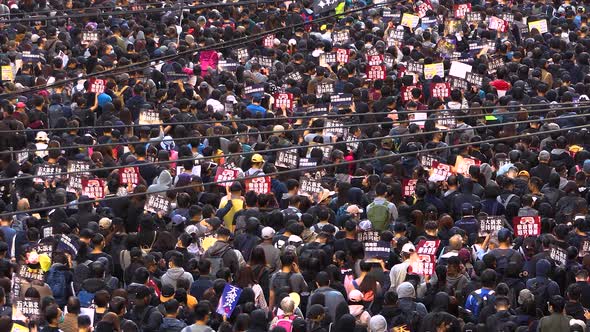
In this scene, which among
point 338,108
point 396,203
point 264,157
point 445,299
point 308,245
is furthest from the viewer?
point 338,108

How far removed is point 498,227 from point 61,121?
7.13m

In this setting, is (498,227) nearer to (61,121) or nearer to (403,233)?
(403,233)

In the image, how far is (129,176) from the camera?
65.4ft

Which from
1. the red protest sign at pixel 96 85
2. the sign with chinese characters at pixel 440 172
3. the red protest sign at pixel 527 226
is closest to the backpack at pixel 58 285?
the red protest sign at pixel 527 226

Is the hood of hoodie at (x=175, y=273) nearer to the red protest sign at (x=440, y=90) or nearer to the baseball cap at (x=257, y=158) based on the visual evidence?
the baseball cap at (x=257, y=158)

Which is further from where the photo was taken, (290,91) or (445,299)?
(290,91)

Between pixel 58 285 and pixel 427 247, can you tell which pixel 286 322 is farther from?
pixel 58 285

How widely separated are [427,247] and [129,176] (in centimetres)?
453

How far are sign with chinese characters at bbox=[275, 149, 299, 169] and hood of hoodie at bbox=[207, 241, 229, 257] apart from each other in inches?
134

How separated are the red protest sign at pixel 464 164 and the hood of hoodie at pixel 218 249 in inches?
161

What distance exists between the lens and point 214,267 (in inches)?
688

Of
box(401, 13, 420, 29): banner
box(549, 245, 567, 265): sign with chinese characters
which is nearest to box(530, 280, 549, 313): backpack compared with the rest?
box(549, 245, 567, 265): sign with chinese characters

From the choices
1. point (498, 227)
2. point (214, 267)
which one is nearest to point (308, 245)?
point (214, 267)

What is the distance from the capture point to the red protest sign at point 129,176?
19875 millimetres
